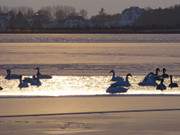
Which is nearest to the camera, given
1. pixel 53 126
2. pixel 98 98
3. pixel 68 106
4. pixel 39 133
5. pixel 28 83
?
pixel 39 133

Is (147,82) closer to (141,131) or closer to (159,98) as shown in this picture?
(159,98)

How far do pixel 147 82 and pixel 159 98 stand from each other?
645 cm

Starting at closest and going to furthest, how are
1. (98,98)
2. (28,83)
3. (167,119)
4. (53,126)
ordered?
(53,126)
(167,119)
(98,98)
(28,83)

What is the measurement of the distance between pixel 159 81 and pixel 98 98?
7.73m

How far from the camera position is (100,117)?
10492mm

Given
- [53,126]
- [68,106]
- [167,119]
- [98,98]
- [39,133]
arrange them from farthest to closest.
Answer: [98,98] < [68,106] < [167,119] < [53,126] < [39,133]

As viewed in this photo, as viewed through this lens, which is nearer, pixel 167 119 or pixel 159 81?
pixel 167 119

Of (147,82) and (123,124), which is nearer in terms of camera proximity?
(123,124)

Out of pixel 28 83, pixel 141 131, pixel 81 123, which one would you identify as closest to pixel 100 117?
pixel 81 123

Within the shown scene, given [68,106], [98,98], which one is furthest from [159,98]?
[68,106]

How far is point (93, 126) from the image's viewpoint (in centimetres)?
952

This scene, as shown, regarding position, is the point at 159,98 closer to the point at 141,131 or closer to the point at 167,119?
the point at 167,119

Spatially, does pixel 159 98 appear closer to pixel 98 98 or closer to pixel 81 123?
pixel 98 98

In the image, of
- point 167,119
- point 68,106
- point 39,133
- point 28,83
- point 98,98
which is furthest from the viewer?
point 28,83
